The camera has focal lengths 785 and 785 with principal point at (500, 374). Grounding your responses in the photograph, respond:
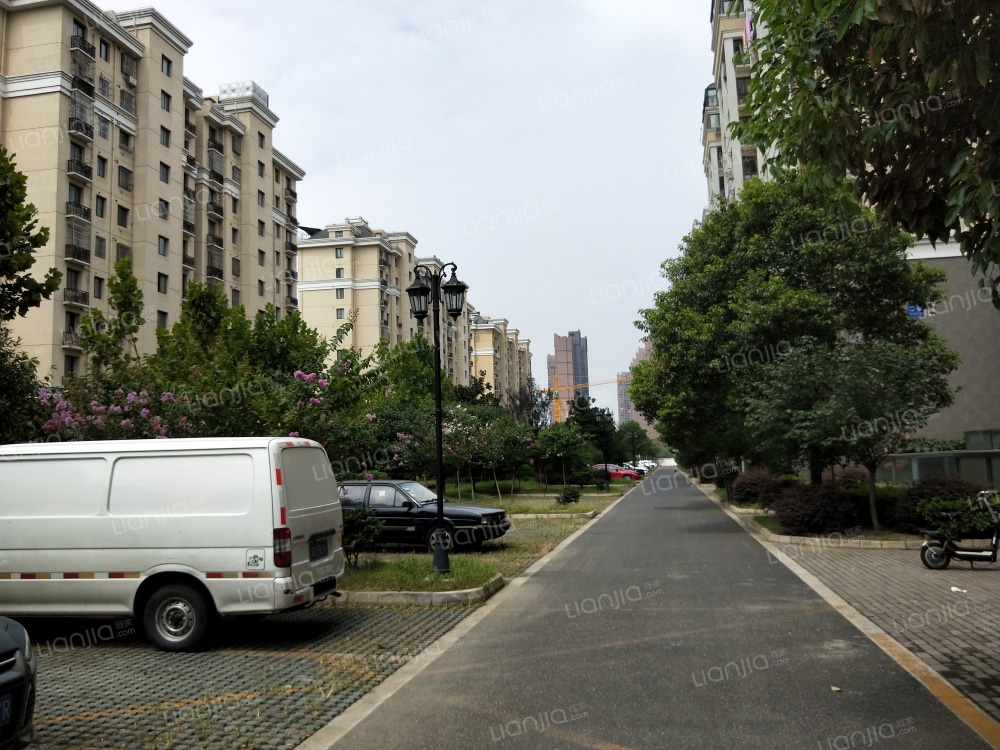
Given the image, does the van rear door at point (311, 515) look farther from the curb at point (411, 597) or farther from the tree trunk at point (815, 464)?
the tree trunk at point (815, 464)

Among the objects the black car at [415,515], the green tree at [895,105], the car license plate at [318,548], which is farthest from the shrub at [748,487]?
the green tree at [895,105]

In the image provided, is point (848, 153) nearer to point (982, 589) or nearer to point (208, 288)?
point (982, 589)

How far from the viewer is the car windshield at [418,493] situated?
16158mm

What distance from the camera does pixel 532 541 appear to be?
60.2 ft

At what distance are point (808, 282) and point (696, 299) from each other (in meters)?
3.07

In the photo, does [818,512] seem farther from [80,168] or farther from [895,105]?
[80,168]

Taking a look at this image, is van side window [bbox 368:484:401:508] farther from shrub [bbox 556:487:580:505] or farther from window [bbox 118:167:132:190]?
window [bbox 118:167:132:190]

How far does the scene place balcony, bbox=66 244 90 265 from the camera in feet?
121

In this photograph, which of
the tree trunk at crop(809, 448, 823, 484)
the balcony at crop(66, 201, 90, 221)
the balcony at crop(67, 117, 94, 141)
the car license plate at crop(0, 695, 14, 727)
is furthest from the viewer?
the balcony at crop(67, 117, 94, 141)

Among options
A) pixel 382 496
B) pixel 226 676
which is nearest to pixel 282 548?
pixel 226 676

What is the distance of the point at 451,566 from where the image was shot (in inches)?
483

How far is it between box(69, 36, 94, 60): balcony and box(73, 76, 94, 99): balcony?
134 centimetres

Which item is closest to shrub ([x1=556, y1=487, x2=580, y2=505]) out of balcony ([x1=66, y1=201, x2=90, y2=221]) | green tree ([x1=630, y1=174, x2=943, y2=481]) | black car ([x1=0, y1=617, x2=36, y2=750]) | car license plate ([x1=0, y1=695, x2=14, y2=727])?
green tree ([x1=630, y1=174, x2=943, y2=481])

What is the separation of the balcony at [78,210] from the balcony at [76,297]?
3.59 metres
